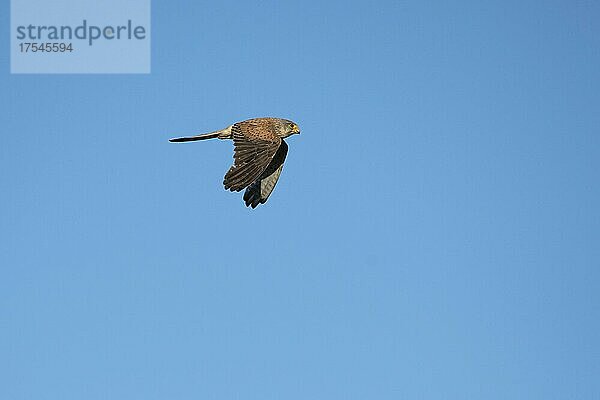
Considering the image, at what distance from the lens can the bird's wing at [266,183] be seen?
32062 mm

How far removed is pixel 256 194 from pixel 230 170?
4.64 metres

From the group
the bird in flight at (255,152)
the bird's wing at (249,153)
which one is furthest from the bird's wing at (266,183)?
the bird's wing at (249,153)

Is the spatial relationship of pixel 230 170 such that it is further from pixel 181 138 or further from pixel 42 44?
pixel 42 44

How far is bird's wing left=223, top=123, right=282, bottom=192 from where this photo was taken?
89.8 ft

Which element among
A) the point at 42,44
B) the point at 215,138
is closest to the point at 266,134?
the point at 215,138

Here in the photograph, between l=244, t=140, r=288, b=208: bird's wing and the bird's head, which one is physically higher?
the bird's head

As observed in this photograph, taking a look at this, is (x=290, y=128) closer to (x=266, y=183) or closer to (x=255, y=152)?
(x=266, y=183)

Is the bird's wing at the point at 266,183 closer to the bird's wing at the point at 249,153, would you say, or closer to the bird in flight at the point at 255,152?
the bird in flight at the point at 255,152

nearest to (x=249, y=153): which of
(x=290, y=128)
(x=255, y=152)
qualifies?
(x=255, y=152)

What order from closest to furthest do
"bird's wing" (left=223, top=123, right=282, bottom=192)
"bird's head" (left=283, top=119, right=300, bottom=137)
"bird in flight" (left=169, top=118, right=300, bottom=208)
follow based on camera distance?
1. "bird's wing" (left=223, top=123, right=282, bottom=192)
2. "bird in flight" (left=169, top=118, right=300, bottom=208)
3. "bird's head" (left=283, top=119, right=300, bottom=137)

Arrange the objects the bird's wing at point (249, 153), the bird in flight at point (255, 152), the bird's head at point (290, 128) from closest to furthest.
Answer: the bird's wing at point (249, 153) → the bird in flight at point (255, 152) → the bird's head at point (290, 128)

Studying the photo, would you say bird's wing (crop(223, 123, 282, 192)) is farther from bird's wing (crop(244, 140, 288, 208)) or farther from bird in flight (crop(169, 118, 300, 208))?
bird's wing (crop(244, 140, 288, 208))

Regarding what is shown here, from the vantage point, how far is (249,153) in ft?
94.2

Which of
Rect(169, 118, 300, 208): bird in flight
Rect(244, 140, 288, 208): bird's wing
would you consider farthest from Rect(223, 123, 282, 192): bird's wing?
Rect(244, 140, 288, 208): bird's wing
